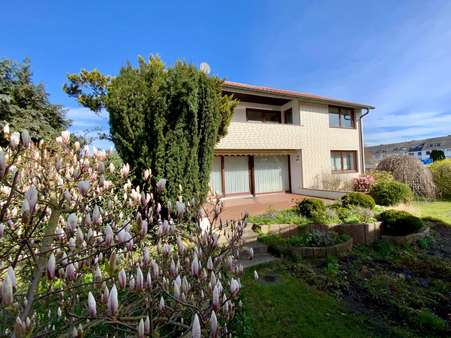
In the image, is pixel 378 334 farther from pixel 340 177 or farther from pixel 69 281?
→ pixel 340 177

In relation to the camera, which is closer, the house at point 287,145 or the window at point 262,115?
the house at point 287,145

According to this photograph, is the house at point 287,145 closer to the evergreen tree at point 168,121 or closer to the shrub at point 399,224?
the evergreen tree at point 168,121

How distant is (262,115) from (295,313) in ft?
42.4

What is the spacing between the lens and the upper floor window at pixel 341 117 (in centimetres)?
1651

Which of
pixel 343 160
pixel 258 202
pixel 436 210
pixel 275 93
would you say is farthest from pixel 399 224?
pixel 343 160

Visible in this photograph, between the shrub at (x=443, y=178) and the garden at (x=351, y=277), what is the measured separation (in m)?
6.50

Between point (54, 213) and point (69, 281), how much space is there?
549mm

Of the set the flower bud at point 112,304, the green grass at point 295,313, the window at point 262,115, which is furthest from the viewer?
the window at point 262,115

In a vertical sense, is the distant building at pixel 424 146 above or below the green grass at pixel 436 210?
above

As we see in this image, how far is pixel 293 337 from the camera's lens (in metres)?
3.09

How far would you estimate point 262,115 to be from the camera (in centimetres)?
1506

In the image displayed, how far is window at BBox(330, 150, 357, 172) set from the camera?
16.5 m

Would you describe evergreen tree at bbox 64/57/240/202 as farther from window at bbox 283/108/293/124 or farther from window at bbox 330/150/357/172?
window at bbox 330/150/357/172

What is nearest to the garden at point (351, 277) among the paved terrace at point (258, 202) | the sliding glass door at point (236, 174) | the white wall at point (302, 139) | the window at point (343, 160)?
the paved terrace at point (258, 202)
